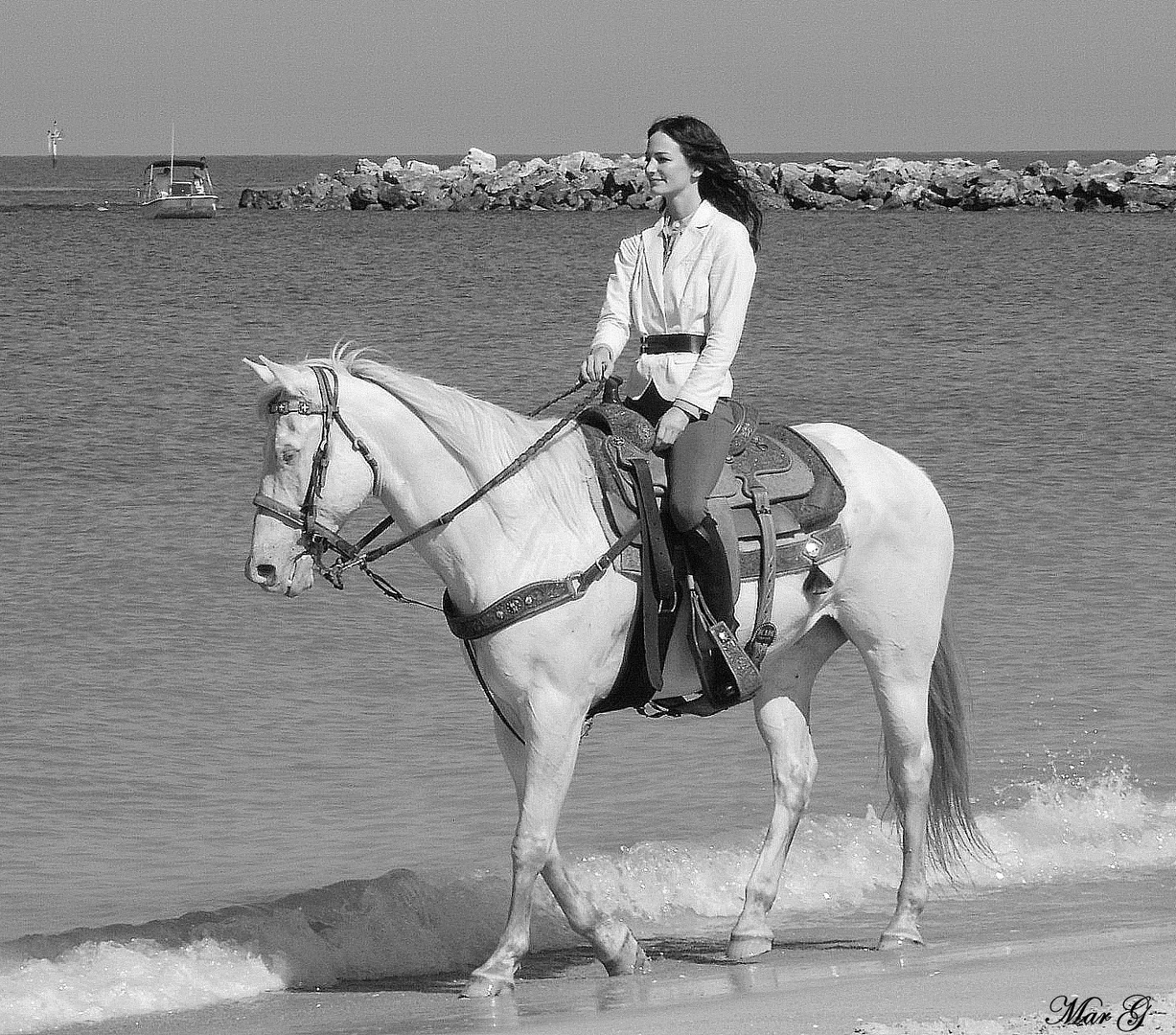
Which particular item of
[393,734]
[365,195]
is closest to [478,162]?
[365,195]

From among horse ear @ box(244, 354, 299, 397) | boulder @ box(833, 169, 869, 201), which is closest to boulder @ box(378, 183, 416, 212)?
boulder @ box(833, 169, 869, 201)

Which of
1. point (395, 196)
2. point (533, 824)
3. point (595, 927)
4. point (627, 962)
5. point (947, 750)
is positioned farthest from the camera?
point (395, 196)

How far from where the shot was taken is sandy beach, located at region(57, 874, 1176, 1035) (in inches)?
179

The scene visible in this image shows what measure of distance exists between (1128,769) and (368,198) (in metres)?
85.1

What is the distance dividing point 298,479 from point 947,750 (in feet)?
9.02

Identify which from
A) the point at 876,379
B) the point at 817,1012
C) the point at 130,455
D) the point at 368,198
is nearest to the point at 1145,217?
the point at 368,198

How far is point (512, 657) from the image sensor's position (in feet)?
17.1

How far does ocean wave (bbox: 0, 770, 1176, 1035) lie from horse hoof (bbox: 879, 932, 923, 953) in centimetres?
80

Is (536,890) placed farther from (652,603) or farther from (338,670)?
(338,670)

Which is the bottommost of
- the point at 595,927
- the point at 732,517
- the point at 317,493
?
the point at 595,927

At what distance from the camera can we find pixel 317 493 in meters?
4.99

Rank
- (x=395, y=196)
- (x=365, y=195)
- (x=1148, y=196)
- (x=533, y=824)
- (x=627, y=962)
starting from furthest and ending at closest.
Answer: (x=365, y=195) < (x=395, y=196) < (x=1148, y=196) < (x=627, y=962) < (x=533, y=824)

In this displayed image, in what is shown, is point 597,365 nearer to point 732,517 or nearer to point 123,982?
point 732,517

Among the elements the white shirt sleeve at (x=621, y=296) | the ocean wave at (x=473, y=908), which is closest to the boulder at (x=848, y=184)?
the ocean wave at (x=473, y=908)
